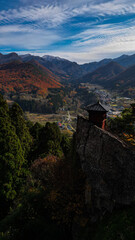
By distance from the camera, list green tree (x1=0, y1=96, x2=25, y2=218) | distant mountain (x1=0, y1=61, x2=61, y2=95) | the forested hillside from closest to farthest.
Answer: the forested hillside → green tree (x1=0, y1=96, x2=25, y2=218) → distant mountain (x1=0, y1=61, x2=61, y2=95)

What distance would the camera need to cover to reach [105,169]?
10.0 m

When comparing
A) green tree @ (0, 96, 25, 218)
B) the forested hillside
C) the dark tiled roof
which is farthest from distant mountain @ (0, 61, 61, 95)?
the dark tiled roof

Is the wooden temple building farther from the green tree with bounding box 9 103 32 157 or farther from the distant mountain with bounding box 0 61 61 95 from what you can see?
the distant mountain with bounding box 0 61 61 95

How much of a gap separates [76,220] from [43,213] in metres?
3.65

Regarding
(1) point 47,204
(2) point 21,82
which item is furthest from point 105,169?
(2) point 21,82

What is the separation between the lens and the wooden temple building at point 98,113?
10.7 meters

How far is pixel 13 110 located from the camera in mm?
20438

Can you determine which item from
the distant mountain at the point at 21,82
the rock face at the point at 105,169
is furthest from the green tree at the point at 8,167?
the distant mountain at the point at 21,82

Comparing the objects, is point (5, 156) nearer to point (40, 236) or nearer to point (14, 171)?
point (14, 171)

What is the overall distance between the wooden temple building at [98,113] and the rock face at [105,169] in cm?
61

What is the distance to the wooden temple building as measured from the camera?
421 inches

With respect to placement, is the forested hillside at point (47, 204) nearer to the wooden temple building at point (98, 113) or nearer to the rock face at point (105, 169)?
the rock face at point (105, 169)

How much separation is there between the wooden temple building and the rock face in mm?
610

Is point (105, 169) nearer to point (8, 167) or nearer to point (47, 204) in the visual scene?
point (47, 204)
